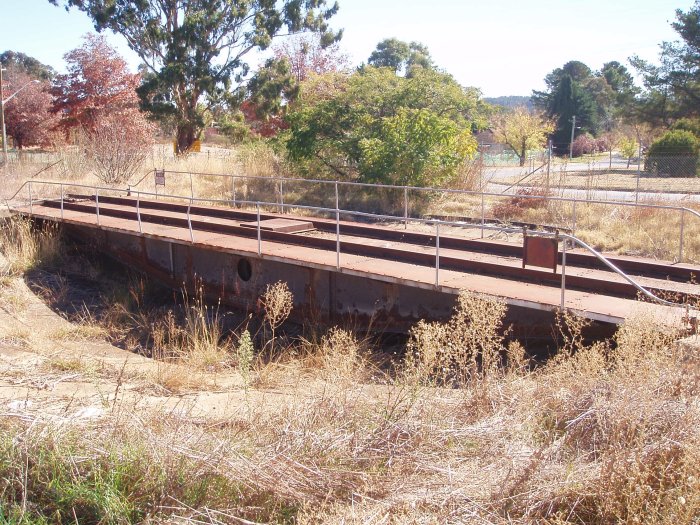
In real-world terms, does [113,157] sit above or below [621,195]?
above

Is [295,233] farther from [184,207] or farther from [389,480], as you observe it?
[389,480]

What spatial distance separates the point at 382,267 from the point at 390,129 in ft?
37.0

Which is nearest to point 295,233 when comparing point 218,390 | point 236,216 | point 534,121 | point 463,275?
point 236,216

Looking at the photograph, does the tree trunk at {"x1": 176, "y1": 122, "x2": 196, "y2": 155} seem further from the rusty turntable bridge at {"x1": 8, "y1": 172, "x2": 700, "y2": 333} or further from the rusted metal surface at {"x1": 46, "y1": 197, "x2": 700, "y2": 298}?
the rusty turntable bridge at {"x1": 8, "y1": 172, "x2": 700, "y2": 333}

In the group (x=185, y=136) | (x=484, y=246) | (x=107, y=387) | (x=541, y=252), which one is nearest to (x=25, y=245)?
(x=484, y=246)

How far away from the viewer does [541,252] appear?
9578 millimetres

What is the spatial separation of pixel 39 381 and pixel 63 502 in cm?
328

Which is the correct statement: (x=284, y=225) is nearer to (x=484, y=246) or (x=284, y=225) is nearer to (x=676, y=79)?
(x=484, y=246)

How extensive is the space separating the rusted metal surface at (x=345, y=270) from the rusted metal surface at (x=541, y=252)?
47 centimetres

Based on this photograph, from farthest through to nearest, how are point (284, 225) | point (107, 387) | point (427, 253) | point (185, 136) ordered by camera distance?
point (185, 136) → point (284, 225) → point (427, 253) → point (107, 387)

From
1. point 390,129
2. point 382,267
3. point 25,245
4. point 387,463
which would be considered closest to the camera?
point 387,463

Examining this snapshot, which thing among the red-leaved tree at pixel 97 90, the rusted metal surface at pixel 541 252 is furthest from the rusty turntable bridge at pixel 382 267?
the red-leaved tree at pixel 97 90

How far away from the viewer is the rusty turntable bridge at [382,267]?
31.9ft

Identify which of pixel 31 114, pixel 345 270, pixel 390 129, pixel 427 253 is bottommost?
pixel 345 270
